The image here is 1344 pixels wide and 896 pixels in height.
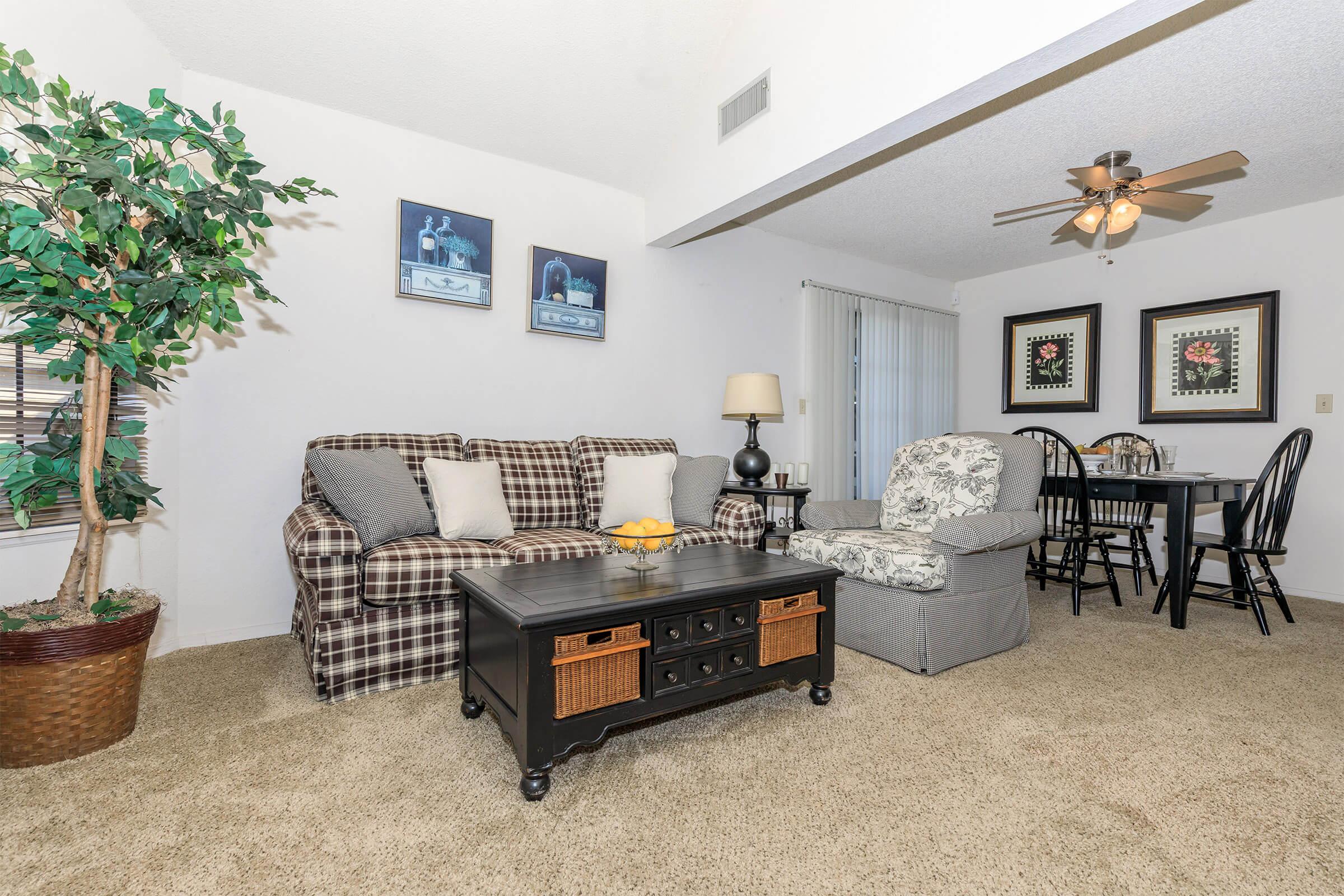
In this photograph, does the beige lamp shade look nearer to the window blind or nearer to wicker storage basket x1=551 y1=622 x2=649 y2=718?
wicker storage basket x1=551 y1=622 x2=649 y2=718

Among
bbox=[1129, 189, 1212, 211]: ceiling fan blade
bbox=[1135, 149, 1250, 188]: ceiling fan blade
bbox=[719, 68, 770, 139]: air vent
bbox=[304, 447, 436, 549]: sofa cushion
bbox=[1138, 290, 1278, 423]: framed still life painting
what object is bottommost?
bbox=[304, 447, 436, 549]: sofa cushion

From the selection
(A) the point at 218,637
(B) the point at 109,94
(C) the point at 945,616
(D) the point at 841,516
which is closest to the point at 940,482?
(D) the point at 841,516

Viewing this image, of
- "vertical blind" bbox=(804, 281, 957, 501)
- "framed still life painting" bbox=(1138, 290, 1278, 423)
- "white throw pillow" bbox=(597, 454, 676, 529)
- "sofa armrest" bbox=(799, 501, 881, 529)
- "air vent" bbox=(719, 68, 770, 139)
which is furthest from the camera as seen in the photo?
"vertical blind" bbox=(804, 281, 957, 501)

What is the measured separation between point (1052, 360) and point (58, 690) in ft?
19.8

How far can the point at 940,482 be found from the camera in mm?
2996

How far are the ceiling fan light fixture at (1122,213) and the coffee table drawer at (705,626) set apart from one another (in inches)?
117

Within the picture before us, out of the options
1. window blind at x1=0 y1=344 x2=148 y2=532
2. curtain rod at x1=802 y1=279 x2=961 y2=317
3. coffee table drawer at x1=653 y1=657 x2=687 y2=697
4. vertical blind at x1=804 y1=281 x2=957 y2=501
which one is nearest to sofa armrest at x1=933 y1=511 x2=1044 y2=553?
coffee table drawer at x1=653 y1=657 x2=687 y2=697

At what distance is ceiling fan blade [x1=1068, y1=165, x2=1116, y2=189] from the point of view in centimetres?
300

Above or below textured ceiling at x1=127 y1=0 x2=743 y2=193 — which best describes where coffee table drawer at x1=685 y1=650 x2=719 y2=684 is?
below

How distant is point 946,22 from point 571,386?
246 centimetres

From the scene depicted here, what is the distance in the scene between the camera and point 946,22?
2180mm

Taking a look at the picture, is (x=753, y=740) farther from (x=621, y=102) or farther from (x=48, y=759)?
(x=621, y=102)

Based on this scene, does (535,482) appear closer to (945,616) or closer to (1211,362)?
(945,616)

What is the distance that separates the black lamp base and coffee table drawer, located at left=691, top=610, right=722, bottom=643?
2012 millimetres
